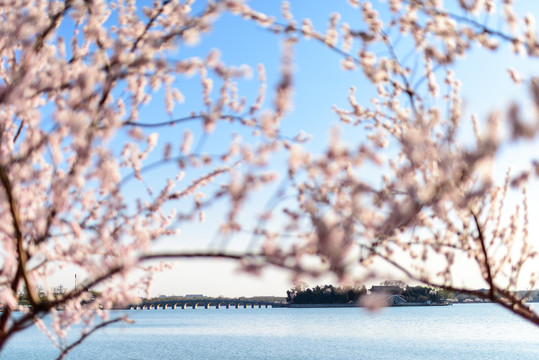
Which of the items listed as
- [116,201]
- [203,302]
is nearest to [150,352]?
[116,201]

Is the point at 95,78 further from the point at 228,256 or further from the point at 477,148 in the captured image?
the point at 477,148

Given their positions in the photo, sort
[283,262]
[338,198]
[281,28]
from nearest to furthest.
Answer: [283,262] → [338,198] → [281,28]

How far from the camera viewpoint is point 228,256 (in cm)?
277

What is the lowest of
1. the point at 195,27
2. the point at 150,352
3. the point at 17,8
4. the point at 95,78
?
the point at 150,352

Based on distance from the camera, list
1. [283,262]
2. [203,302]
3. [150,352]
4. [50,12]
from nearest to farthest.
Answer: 1. [283,262]
2. [50,12]
3. [150,352]
4. [203,302]

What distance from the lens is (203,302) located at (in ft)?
424

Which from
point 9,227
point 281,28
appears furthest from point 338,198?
point 9,227

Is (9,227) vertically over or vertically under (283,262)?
over

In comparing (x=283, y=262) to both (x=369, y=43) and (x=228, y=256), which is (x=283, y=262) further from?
(x=369, y=43)

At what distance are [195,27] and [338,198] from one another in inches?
59.6

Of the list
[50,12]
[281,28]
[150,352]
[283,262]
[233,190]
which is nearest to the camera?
[283,262]

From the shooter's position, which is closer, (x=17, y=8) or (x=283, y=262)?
(x=283, y=262)

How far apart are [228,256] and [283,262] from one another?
337 mm

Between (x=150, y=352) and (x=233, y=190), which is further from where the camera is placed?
(x=150, y=352)
